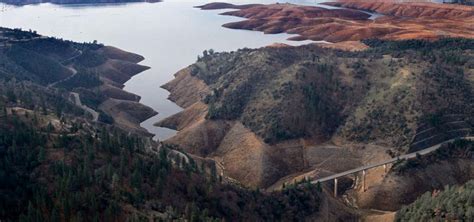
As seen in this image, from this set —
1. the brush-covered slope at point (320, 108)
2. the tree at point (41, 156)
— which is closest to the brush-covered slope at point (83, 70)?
the brush-covered slope at point (320, 108)

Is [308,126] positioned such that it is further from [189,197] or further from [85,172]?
[85,172]

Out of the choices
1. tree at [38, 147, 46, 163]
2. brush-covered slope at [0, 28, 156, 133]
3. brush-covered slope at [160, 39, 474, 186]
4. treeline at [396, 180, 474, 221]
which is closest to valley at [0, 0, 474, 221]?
treeline at [396, 180, 474, 221]

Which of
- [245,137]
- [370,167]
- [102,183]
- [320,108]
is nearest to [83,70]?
[245,137]

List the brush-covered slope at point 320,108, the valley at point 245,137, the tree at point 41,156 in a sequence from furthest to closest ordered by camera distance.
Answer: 1. the brush-covered slope at point 320,108
2. the tree at point 41,156
3. the valley at point 245,137

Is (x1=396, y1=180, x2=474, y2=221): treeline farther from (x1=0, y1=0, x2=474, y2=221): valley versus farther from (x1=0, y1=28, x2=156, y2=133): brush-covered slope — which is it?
(x1=0, y1=28, x2=156, y2=133): brush-covered slope

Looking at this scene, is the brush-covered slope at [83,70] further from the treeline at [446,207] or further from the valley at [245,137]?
the treeline at [446,207]
